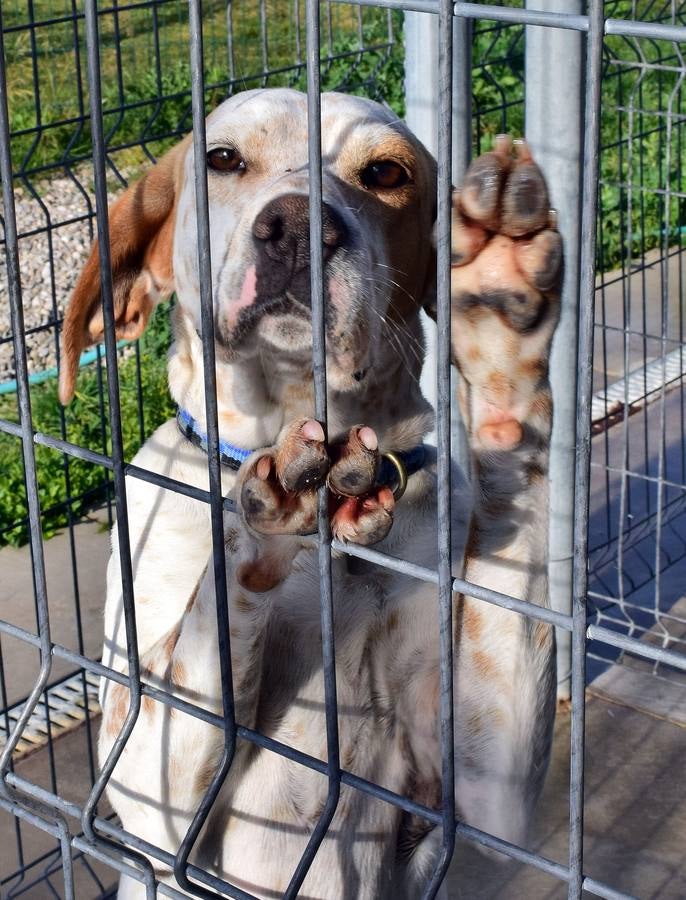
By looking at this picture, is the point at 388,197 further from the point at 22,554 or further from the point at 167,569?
the point at 22,554

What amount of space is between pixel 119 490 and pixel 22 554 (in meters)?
3.39

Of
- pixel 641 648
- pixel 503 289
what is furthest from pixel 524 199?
pixel 641 648

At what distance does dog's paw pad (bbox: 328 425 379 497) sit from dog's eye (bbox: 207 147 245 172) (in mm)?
967

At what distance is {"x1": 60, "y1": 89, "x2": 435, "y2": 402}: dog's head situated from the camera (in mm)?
1853

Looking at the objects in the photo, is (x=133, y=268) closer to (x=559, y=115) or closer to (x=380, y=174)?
(x=380, y=174)

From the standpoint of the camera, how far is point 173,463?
216 cm

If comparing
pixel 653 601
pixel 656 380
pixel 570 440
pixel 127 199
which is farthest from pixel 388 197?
pixel 656 380

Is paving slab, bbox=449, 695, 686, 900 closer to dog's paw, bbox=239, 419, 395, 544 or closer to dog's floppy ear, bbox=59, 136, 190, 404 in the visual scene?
dog's floppy ear, bbox=59, 136, 190, 404

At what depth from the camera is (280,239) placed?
71.6 inches

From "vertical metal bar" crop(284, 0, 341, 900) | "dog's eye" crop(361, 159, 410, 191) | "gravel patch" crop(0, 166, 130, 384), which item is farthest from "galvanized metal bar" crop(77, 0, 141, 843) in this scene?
"gravel patch" crop(0, 166, 130, 384)

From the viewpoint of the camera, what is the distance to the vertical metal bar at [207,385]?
1.20 metres

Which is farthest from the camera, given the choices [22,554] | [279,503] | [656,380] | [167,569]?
[656,380]

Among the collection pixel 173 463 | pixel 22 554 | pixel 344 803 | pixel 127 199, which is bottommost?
pixel 22 554

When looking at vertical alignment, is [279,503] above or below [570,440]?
above
